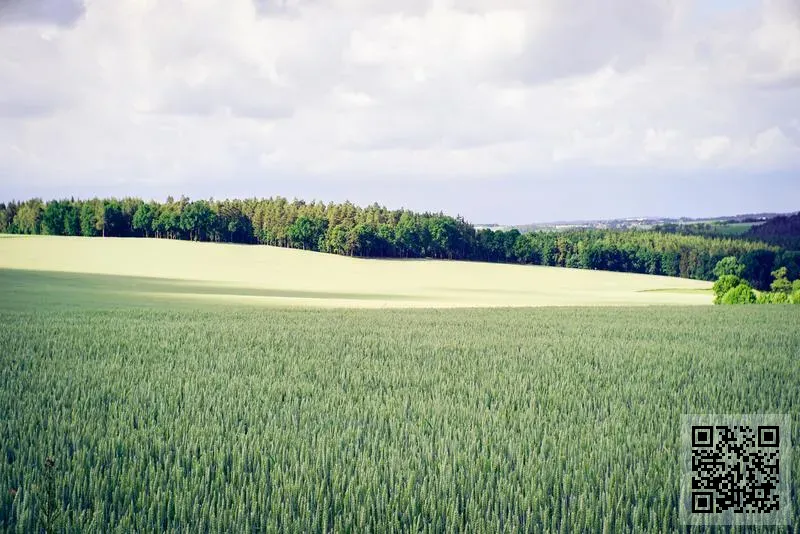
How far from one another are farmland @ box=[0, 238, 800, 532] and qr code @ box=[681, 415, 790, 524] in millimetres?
214

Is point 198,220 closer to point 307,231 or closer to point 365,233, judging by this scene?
point 307,231

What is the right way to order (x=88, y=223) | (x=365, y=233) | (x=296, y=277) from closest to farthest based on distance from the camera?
(x=296, y=277) < (x=365, y=233) < (x=88, y=223)

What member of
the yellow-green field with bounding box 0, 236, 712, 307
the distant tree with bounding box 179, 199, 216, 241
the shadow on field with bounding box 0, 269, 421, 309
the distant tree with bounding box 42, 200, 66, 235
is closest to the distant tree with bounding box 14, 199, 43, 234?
the distant tree with bounding box 42, 200, 66, 235

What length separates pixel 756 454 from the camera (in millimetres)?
8031

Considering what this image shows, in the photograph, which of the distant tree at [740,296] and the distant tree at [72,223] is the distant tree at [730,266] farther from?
the distant tree at [72,223]

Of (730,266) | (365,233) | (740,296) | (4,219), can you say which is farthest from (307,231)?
(740,296)

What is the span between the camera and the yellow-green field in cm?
5666

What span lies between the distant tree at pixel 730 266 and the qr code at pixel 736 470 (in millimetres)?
74312

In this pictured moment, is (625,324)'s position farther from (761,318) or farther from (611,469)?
(611,469)

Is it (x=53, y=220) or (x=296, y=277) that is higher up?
(x=53, y=220)

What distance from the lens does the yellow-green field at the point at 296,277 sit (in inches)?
2231

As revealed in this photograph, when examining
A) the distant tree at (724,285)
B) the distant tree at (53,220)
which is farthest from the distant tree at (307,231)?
the distant tree at (724,285)

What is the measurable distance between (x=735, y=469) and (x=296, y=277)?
71901 mm

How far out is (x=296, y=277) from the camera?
255ft
